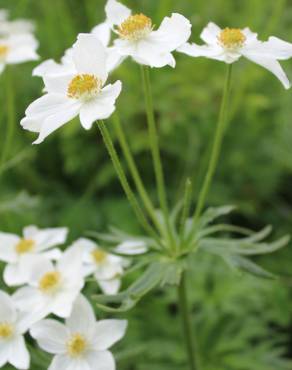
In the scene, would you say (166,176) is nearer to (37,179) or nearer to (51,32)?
(37,179)

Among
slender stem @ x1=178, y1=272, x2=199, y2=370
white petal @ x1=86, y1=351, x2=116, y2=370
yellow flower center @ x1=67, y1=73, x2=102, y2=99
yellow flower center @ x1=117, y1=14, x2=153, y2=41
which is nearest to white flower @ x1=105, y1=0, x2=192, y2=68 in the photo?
yellow flower center @ x1=117, y1=14, x2=153, y2=41

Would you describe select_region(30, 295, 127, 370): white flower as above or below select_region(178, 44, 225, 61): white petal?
below

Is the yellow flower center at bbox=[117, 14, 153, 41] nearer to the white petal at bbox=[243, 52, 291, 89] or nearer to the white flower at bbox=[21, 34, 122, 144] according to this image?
the white flower at bbox=[21, 34, 122, 144]

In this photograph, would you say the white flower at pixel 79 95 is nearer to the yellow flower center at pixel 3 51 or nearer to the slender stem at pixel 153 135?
the slender stem at pixel 153 135

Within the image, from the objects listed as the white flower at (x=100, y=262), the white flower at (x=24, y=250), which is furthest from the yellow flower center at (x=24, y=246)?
the white flower at (x=100, y=262)

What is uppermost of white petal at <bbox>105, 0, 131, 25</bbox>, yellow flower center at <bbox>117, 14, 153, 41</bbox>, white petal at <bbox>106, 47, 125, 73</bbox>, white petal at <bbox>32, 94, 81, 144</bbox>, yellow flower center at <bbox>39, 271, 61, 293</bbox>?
white petal at <bbox>105, 0, 131, 25</bbox>

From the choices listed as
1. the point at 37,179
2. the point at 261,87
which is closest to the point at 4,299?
the point at 37,179

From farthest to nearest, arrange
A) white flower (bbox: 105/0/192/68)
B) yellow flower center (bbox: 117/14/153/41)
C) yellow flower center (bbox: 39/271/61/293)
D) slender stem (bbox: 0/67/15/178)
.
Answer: slender stem (bbox: 0/67/15/178)
yellow flower center (bbox: 39/271/61/293)
yellow flower center (bbox: 117/14/153/41)
white flower (bbox: 105/0/192/68)
